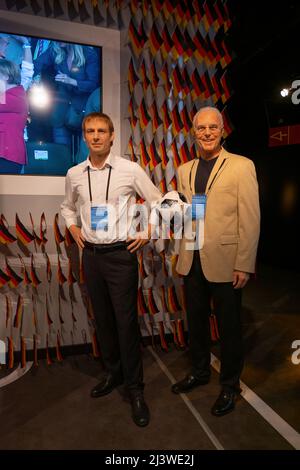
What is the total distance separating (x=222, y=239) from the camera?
1820 millimetres

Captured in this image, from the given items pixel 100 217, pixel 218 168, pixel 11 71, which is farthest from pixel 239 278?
pixel 11 71

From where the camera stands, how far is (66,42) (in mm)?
2436

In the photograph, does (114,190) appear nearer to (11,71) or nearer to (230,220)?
(230,220)

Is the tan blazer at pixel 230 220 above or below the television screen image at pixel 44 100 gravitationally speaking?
below

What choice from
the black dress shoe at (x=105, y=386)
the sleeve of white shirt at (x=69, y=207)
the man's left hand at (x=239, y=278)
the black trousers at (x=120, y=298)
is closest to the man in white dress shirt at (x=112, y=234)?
the black trousers at (x=120, y=298)

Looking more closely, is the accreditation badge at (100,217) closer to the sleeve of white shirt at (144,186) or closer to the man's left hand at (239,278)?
the sleeve of white shirt at (144,186)

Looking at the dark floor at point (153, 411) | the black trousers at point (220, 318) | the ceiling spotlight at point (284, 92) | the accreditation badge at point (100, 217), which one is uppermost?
the ceiling spotlight at point (284, 92)

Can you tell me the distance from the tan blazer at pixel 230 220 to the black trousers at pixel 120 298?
1.42 feet

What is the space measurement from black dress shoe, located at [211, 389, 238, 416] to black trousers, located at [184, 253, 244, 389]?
0.14 ft

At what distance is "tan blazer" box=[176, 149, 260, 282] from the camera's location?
1.77 metres

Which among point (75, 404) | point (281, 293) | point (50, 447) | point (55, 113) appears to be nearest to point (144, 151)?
point (55, 113)

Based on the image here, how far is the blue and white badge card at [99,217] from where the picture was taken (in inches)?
72.2

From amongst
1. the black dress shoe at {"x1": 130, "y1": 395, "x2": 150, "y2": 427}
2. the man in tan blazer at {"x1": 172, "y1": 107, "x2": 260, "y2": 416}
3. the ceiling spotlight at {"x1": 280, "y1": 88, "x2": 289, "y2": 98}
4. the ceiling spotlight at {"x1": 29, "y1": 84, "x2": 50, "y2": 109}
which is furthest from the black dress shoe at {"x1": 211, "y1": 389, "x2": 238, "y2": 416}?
the ceiling spotlight at {"x1": 280, "y1": 88, "x2": 289, "y2": 98}

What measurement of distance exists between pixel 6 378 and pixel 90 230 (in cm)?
128
